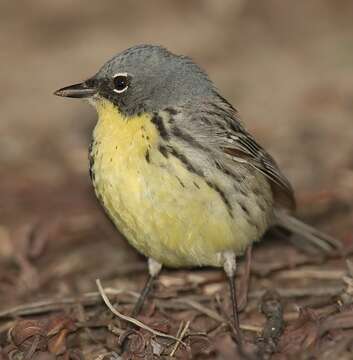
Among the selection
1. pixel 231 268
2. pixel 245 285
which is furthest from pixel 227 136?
pixel 245 285

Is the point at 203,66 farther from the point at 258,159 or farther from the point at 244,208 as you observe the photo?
the point at 244,208

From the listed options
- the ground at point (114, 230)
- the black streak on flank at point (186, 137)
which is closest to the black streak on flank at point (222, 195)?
the black streak on flank at point (186, 137)

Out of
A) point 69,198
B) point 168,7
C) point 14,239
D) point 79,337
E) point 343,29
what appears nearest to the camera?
point 79,337

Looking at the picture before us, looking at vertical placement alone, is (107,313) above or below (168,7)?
below

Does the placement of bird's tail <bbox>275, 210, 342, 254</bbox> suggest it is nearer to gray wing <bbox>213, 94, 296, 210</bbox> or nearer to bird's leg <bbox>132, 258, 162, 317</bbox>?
gray wing <bbox>213, 94, 296, 210</bbox>

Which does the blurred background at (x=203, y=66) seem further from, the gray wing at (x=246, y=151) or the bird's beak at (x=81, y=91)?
the bird's beak at (x=81, y=91)

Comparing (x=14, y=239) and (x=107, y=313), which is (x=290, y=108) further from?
(x=107, y=313)

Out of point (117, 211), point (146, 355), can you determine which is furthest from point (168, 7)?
point (146, 355)
